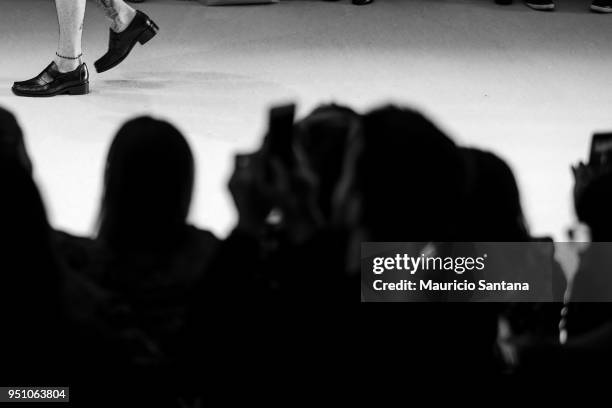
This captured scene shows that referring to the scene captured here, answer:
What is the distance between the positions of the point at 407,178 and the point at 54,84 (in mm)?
2031

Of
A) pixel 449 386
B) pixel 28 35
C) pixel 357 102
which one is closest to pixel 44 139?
pixel 357 102

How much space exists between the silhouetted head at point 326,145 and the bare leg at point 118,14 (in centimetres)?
196

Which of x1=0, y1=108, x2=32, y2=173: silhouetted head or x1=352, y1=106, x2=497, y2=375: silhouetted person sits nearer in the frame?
x1=352, y1=106, x2=497, y2=375: silhouetted person

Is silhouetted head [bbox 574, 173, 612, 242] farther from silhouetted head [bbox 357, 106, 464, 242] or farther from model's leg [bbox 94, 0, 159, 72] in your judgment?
model's leg [bbox 94, 0, 159, 72]

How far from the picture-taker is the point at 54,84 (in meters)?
2.93

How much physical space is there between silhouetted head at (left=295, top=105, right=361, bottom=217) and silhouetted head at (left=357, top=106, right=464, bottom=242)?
54 mm

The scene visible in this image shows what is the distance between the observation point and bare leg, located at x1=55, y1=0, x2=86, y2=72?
115 inches

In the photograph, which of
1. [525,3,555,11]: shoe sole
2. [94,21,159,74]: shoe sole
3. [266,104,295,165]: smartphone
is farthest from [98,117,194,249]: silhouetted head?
[525,3,555,11]: shoe sole

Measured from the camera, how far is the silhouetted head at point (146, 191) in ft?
4.14

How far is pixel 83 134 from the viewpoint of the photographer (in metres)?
2.63

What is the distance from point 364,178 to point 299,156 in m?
0.12

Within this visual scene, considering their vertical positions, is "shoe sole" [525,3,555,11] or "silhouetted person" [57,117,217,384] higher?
"shoe sole" [525,3,555,11]

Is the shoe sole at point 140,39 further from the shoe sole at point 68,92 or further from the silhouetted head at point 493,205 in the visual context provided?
the silhouetted head at point 493,205

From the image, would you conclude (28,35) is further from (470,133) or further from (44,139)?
(470,133)
